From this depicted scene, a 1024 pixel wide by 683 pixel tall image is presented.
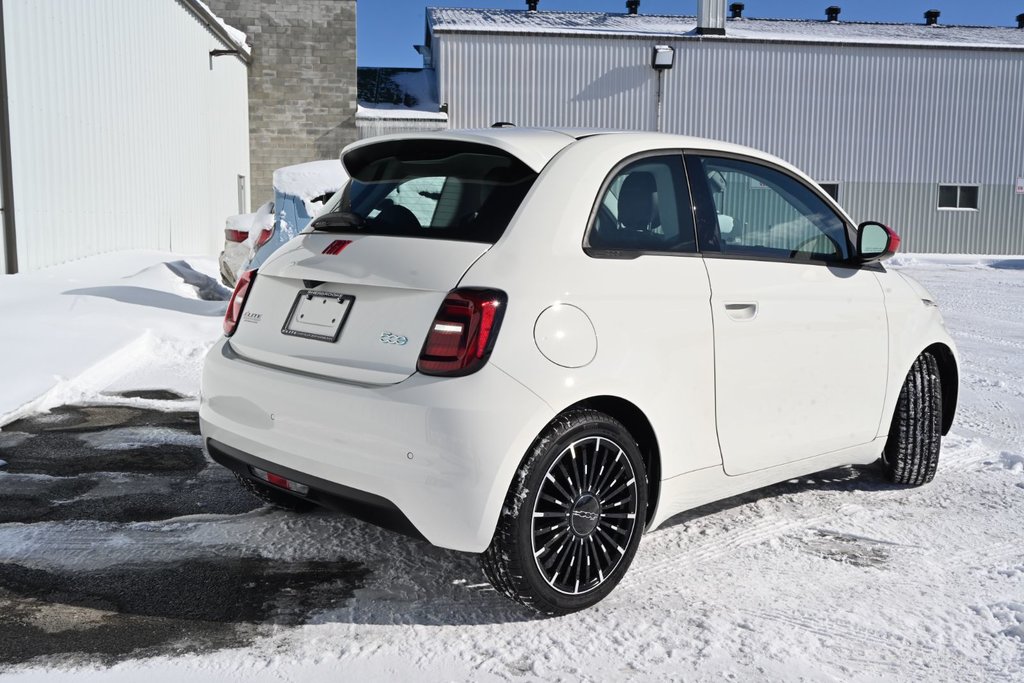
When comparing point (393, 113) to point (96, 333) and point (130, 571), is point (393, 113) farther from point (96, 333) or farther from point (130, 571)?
point (130, 571)

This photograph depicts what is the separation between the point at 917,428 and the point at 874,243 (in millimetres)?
1057

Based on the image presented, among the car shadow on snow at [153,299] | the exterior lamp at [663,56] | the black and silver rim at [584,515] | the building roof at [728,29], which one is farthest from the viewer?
the building roof at [728,29]

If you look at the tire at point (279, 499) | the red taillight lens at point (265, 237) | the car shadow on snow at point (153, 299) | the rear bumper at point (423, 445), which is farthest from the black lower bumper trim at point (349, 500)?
the car shadow on snow at point (153, 299)

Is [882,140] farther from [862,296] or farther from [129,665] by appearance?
[129,665]

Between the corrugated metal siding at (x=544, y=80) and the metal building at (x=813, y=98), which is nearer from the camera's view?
the corrugated metal siding at (x=544, y=80)

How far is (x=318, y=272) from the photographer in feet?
10.8

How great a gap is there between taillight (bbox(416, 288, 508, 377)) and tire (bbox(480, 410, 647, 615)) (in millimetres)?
369

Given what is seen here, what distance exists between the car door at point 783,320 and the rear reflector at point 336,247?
53.4 inches

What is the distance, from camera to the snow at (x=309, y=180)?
9.16 meters

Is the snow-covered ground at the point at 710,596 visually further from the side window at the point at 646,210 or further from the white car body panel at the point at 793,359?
the side window at the point at 646,210

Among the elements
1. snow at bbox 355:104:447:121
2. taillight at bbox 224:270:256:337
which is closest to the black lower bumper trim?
taillight at bbox 224:270:256:337

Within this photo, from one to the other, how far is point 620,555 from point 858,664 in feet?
2.76

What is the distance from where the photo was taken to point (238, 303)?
12.4 feet

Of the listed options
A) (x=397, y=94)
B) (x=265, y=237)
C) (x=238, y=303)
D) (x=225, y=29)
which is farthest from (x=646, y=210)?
(x=397, y=94)
